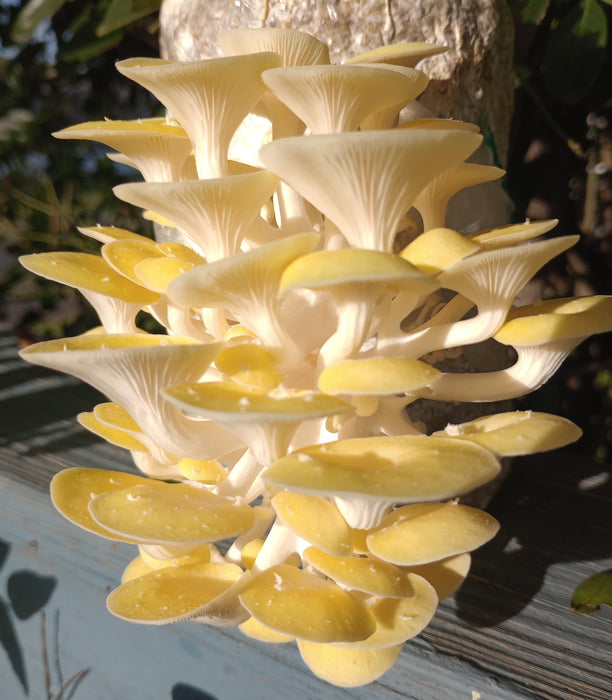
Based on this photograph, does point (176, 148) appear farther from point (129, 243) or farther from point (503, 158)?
point (503, 158)

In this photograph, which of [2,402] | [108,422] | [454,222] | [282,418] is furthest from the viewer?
[2,402]

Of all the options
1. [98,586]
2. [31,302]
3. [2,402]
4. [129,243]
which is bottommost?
[98,586]

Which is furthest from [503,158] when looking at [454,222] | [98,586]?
[98,586]

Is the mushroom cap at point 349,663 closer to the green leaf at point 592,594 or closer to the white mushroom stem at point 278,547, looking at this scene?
the white mushroom stem at point 278,547

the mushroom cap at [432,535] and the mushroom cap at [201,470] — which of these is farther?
the mushroom cap at [201,470]

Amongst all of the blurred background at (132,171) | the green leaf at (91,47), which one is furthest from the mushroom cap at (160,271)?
the green leaf at (91,47)

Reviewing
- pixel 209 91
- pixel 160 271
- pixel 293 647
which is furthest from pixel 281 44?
pixel 293 647

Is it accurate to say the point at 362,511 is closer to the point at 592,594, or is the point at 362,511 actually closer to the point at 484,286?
the point at 484,286
